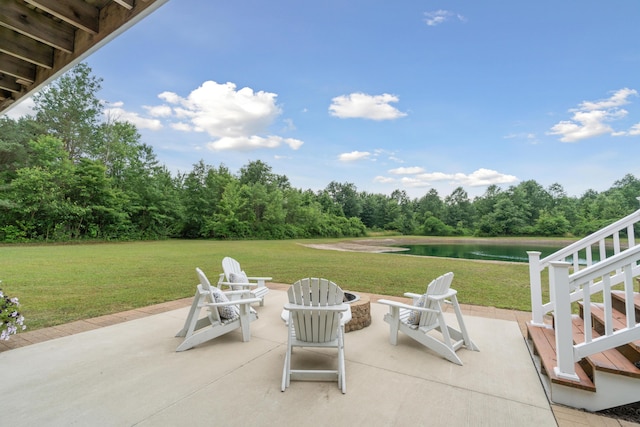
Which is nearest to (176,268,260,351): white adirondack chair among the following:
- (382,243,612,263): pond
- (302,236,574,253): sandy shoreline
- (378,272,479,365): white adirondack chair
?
(378,272,479,365): white adirondack chair

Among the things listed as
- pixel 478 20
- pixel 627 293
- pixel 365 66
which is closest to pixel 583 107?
pixel 478 20

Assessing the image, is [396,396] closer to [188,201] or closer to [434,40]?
[434,40]

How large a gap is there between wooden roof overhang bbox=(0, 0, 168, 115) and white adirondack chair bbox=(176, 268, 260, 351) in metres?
2.06

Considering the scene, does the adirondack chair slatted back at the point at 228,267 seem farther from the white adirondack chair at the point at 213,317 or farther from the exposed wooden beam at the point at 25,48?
the exposed wooden beam at the point at 25,48

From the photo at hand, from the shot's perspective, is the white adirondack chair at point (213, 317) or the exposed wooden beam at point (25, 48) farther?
the white adirondack chair at point (213, 317)

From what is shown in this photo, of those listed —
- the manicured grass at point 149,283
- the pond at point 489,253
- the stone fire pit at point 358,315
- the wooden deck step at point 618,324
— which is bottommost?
the pond at point 489,253

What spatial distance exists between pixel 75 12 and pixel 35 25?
1.11 feet

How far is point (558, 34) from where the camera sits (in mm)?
9859

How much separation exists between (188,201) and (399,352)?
26544 millimetres

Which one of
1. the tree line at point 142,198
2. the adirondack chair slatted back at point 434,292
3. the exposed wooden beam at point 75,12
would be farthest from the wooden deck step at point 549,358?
the tree line at point 142,198

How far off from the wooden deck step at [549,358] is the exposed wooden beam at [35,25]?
419 cm

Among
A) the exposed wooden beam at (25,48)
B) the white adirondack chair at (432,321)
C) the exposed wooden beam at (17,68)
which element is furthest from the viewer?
the white adirondack chair at (432,321)

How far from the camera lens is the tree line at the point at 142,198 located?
676 inches

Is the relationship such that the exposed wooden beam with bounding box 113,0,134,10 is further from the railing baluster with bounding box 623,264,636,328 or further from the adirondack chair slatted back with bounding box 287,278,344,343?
the railing baluster with bounding box 623,264,636,328
